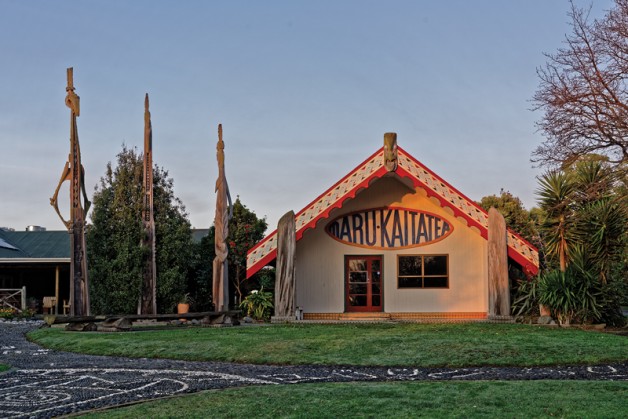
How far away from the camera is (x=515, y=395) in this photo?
891 cm

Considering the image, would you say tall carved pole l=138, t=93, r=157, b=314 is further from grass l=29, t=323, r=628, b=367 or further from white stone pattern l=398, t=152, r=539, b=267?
white stone pattern l=398, t=152, r=539, b=267

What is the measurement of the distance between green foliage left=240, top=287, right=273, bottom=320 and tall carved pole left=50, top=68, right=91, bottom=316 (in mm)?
5649

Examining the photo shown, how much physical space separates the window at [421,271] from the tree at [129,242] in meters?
7.29

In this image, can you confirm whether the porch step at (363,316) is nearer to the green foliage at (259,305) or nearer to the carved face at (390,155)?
the green foliage at (259,305)

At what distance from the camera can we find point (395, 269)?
78.7 ft

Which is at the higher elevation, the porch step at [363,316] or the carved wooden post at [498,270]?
the carved wooden post at [498,270]

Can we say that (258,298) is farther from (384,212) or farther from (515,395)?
(515,395)

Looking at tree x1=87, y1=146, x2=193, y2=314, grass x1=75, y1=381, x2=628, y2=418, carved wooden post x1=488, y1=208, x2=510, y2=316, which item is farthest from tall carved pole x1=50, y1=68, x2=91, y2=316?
carved wooden post x1=488, y1=208, x2=510, y2=316

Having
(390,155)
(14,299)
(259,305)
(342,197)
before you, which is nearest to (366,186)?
(342,197)

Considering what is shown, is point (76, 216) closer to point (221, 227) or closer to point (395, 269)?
point (221, 227)

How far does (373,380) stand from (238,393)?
2431mm

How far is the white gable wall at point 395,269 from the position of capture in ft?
78.2

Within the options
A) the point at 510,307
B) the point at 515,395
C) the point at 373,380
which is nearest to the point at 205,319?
the point at 510,307

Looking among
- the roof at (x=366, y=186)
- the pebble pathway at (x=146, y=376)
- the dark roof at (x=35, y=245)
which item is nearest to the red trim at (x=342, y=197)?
the roof at (x=366, y=186)
